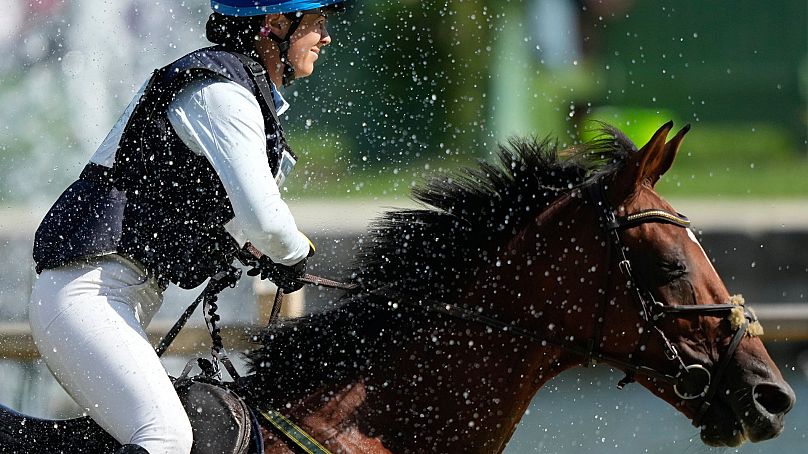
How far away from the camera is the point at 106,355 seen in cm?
236

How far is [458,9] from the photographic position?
12.9 metres

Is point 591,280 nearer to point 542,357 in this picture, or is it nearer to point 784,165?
point 542,357

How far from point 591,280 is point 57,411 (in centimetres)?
379

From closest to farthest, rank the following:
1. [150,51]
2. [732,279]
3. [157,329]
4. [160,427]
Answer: [160,427] → [157,329] → [150,51] → [732,279]

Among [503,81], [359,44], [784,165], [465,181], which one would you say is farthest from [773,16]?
[465,181]

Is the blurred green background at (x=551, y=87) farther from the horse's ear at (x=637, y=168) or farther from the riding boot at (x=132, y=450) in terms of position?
the riding boot at (x=132, y=450)

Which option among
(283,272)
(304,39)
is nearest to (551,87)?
(304,39)

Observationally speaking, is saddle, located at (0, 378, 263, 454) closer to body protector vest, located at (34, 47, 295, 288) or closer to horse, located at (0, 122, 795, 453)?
horse, located at (0, 122, 795, 453)

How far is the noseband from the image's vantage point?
257 centimetres

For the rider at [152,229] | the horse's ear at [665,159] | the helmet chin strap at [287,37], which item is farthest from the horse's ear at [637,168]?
the helmet chin strap at [287,37]

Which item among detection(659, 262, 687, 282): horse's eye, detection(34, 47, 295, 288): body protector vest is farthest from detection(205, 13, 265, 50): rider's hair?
detection(659, 262, 687, 282): horse's eye

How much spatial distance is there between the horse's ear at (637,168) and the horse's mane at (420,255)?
0.19ft

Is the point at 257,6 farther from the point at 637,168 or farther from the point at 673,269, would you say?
the point at 673,269

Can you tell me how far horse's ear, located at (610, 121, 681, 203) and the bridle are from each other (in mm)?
40
